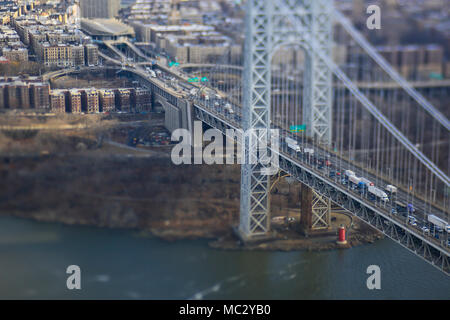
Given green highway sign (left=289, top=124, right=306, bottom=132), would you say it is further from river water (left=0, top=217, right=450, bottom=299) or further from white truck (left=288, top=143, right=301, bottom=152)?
river water (left=0, top=217, right=450, bottom=299)

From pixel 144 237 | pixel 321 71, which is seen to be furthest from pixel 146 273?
pixel 321 71

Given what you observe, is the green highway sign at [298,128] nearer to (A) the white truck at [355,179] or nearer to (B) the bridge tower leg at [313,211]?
(B) the bridge tower leg at [313,211]

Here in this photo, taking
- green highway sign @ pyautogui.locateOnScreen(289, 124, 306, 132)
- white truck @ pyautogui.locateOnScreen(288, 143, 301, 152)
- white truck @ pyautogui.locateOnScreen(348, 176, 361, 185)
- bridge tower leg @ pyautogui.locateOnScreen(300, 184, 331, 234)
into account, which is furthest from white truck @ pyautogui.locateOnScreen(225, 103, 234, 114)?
white truck @ pyautogui.locateOnScreen(348, 176, 361, 185)

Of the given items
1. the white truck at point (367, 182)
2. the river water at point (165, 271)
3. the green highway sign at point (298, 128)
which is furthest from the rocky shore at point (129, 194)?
the green highway sign at point (298, 128)

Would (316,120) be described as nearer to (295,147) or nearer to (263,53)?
(295,147)

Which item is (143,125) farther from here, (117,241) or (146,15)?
(146,15)

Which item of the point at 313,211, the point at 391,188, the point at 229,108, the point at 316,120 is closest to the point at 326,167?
the point at 313,211
